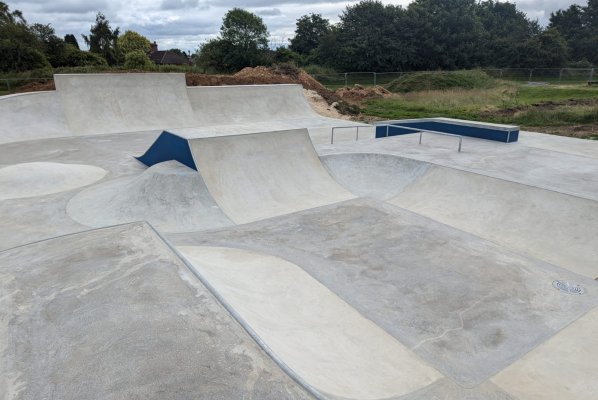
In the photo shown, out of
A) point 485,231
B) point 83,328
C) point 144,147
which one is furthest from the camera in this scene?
point 144,147

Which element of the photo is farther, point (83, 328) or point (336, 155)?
point (336, 155)

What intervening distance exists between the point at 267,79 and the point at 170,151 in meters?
15.6

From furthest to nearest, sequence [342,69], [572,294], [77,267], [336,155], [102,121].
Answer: [342,69] → [102,121] → [336,155] → [572,294] → [77,267]

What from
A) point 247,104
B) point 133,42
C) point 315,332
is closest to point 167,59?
point 133,42

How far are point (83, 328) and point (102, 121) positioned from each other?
1519 centimetres

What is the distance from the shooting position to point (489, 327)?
4.80 meters

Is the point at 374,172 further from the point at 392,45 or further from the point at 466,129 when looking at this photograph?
the point at 392,45

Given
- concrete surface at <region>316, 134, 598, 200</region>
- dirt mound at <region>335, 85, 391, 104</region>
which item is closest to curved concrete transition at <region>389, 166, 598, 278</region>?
concrete surface at <region>316, 134, 598, 200</region>

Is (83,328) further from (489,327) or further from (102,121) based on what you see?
(102,121)

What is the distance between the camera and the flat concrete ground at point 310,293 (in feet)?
9.71

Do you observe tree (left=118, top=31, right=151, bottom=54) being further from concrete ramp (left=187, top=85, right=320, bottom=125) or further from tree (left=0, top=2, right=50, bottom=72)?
concrete ramp (left=187, top=85, right=320, bottom=125)

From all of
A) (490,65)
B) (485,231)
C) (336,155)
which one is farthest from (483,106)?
(490,65)

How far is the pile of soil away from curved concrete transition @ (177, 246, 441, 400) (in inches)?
724

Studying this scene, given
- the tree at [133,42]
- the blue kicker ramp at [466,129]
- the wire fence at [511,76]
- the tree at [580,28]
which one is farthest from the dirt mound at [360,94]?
the tree at [133,42]
